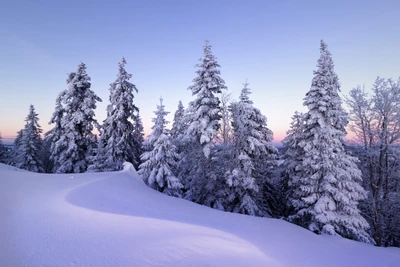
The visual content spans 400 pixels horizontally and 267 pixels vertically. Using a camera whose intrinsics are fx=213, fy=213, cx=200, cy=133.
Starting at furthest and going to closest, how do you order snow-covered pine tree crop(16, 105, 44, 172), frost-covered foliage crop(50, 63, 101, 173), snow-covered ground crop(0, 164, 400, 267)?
1. snow-covered pine tree crop(16, 105, 44, 172)
2. frost-covered foliage crop(50, 63, 101, 173)
3. snow-covered ground crop(0, 164, 400, 267)

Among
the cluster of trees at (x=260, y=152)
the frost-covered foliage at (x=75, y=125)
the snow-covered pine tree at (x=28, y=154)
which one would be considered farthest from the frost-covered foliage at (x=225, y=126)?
the snow-covered pine tree at (x=28, y=154)

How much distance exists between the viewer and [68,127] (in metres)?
18.2

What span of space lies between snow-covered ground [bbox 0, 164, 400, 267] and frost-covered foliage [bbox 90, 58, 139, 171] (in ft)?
32.1

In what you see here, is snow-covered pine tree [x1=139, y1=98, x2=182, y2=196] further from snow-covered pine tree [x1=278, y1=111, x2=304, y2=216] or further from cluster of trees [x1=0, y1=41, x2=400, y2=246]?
snow-covered pine tree [x1=278, y1=111, x2=304, y2=216]

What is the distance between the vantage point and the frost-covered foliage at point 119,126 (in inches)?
723

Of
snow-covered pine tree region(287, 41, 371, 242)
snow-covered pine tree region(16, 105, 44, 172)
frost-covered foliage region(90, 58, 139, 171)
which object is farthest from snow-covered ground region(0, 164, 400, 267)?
snow-covered pine tree region(16, 105, 44, 172)

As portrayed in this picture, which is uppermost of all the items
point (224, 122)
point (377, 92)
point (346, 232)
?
point (377, 92)

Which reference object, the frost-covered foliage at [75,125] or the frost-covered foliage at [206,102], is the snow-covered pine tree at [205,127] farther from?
the frost-covered foliage at [75,125]

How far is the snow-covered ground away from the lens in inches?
146

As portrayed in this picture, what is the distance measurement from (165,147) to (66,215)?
10350 millimetres

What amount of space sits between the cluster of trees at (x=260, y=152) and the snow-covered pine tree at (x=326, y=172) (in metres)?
0.06

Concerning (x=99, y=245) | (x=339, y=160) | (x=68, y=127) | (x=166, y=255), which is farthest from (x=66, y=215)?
(x=68, y=127)

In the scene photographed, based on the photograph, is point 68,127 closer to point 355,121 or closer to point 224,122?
point 224,122

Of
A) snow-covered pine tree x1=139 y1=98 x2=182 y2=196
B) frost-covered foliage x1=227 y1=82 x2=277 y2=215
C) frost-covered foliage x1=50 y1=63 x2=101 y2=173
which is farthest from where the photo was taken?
frost-covered foliage x1=50 y1=63 x2=101 y2=173
